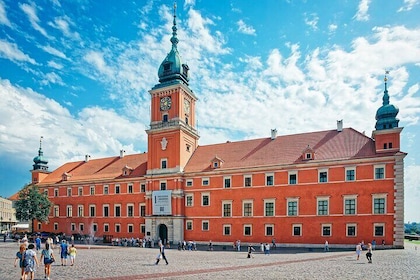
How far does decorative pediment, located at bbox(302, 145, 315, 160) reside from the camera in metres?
36.6

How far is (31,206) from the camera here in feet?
160

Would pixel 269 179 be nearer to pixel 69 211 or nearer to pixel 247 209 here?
pixel 247 209

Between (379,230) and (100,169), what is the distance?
42602 millimetres

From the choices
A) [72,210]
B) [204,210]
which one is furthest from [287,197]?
[72,210]

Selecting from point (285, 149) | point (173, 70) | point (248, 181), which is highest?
point (173, 70)

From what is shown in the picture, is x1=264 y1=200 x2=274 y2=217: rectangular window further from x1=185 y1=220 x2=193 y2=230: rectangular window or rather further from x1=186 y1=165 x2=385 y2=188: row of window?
x1=185 y1=220 x2=193 y2=230: rectangular window

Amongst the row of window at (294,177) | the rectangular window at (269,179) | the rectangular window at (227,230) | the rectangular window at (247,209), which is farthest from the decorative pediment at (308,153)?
the rectangular window at (227,230)

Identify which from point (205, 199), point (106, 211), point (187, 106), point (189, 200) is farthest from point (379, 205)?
point (106, 211)

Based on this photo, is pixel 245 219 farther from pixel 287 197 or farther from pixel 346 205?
pixel 346 205

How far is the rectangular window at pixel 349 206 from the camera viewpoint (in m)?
33.7

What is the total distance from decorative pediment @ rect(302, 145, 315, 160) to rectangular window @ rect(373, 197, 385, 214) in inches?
306

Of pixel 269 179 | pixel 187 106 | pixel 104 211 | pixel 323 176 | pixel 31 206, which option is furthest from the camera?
pixel 104 211

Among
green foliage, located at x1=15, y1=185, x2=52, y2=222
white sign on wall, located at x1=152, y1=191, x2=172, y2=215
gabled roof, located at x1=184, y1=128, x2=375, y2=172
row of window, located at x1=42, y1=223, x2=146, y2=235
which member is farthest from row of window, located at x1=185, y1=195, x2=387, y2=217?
green foliage, located at x1=15, y1=185, x2=52, y2=222

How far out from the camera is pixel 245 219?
39.1 meters
